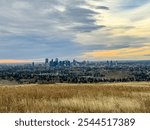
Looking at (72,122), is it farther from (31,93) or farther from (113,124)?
(31,93)

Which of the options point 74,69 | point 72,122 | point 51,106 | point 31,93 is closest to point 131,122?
point 72,122

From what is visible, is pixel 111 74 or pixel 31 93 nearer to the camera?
pixel 31 93

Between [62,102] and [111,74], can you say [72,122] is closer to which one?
[62,102]

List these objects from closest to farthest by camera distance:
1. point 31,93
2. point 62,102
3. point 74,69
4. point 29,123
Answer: point 29,123 < point 62,102 < point 31,93 < point 74,69

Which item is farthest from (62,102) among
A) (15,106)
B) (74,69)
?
(74,69)

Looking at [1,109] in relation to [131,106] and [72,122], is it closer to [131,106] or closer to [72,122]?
[72,122]

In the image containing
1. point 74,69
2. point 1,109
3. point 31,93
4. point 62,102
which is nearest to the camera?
point 1,109

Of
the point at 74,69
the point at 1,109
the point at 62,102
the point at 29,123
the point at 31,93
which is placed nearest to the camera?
the point at 29,123

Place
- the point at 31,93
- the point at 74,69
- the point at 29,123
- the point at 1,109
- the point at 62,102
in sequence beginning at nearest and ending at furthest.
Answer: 1. the point at 29,123
2. the point at 1,109
3. the point at 62,102
4. the point at 31,93
5. the point at 74,69
